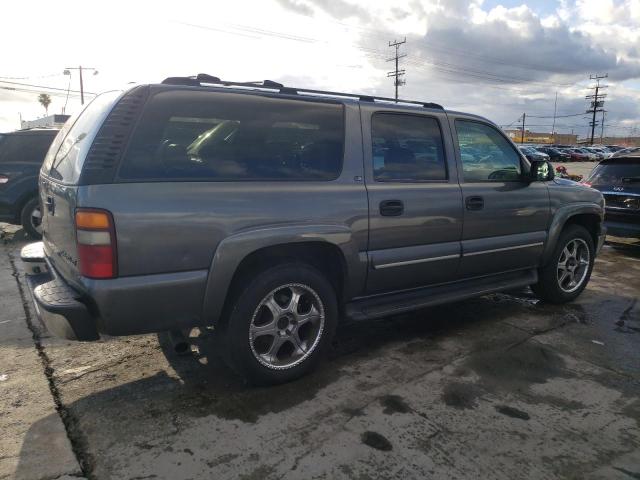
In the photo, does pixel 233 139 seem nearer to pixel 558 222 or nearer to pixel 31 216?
pixel 558 222

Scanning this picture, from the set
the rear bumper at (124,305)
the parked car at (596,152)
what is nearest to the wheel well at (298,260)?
the rear bumper at (124,305)

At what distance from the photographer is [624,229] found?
24.0 ft

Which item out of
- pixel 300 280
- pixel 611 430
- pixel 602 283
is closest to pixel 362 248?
pixel 300 280

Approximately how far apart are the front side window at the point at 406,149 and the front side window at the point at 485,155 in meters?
0.28

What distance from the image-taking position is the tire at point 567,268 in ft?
16.1

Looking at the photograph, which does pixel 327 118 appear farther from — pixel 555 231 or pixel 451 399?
pixel 555 231

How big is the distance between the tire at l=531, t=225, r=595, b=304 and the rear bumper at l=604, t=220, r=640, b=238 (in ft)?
8.56

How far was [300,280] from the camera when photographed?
3.13m

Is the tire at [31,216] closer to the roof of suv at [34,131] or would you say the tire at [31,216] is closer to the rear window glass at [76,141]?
the roof of suv at [34,131]

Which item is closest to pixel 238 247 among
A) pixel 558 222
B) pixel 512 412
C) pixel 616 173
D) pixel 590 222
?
pixel 512 412

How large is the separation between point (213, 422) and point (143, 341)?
1425 millimetres

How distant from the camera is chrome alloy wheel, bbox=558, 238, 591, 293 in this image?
5.03 m

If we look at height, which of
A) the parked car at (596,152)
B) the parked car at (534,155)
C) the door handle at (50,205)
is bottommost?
the door handle at (50,205)

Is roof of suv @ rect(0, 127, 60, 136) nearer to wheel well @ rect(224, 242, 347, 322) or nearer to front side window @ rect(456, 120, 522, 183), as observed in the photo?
wheel well @ rect(224, 242, 347, 322)
